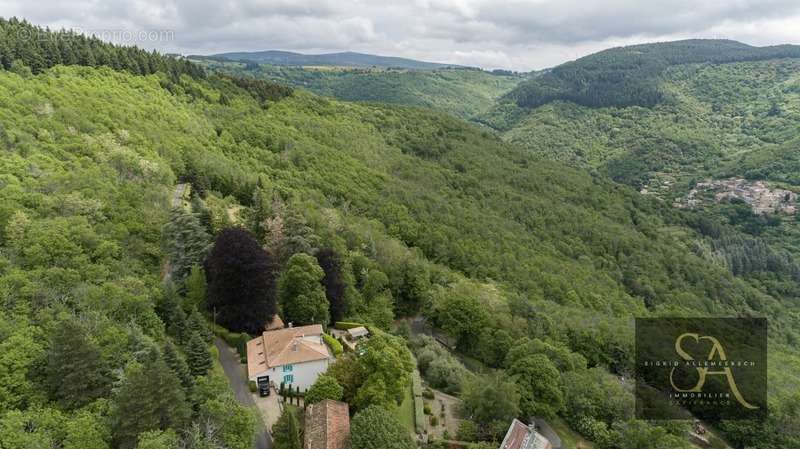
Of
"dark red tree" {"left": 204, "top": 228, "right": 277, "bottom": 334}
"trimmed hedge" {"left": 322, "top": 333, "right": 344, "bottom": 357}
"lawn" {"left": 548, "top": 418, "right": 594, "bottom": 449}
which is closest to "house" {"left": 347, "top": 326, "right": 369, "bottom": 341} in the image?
"trimmed hedge" {"left": 322, "top": 333, "right": 344, "bottom": 357}

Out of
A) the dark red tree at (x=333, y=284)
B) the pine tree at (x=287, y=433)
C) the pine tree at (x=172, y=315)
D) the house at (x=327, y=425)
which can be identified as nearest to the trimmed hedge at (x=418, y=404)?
the house at (x=327, y=425)

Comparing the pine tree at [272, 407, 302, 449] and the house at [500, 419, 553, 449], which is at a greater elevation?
the pine tree at [272, 407, 302, 449]

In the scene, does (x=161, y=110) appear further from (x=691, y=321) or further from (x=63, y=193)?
(x=691, y=321)

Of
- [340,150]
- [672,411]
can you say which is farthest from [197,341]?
[340,150]

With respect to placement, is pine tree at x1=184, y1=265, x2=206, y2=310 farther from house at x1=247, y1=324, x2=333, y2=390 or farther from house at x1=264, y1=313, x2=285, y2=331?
house at x1=247, y1=324, x2=333, y2=390

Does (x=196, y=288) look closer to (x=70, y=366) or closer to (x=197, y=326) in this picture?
(x=197, y=326)

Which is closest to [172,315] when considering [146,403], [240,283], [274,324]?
[240,283]

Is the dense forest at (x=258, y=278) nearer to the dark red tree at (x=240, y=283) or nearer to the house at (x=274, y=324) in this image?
the dark red tree at (x=240, y=283)
